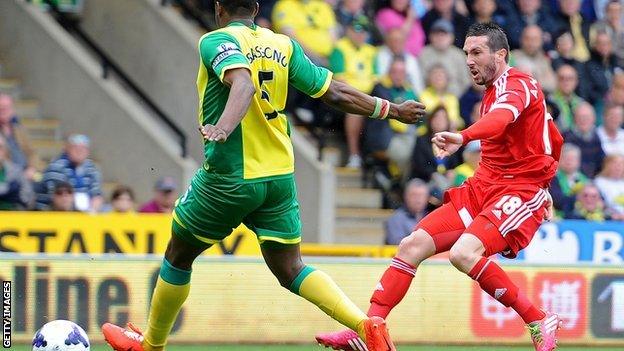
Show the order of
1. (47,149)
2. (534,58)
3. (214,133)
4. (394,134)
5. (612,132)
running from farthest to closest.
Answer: (534,58)
(612,132)
(47,149)
(394,134)
(214,133)

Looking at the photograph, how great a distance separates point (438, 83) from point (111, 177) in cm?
356

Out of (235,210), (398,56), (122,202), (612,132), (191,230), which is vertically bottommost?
(122,202)

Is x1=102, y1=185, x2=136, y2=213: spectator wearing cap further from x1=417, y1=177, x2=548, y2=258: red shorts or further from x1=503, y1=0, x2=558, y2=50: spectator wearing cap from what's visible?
x1=503, y1=0, x2=558, y2=50: spectator wearing cap

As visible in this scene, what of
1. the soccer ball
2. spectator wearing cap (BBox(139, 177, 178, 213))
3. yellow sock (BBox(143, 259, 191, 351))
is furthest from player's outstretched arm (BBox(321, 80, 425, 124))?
spectator wearing cap (BBox(139, 177, 178, 213))

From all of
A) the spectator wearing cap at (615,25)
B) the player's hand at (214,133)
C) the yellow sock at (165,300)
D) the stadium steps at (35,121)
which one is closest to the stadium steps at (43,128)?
the stadium steps at (35,121)

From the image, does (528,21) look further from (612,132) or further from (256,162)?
(256,162)

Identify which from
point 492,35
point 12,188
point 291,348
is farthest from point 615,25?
point 492,35

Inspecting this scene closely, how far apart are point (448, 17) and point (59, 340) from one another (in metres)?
9.10

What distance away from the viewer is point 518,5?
1736 cm

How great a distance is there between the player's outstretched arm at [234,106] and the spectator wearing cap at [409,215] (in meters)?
6.02

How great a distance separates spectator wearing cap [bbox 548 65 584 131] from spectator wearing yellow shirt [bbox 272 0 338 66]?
8.40 ft

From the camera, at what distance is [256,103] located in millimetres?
8258

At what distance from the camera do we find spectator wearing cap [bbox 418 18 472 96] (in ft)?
52.8

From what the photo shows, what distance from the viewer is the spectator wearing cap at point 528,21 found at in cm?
1697
